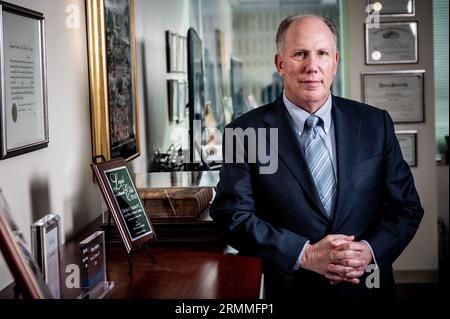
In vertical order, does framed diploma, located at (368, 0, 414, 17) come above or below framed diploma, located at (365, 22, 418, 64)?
Result: above

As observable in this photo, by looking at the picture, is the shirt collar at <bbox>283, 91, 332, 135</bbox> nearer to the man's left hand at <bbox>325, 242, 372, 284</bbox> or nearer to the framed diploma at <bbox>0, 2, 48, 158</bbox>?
the man's left hand at <bbox>325, 242, 372, 284</bbox>

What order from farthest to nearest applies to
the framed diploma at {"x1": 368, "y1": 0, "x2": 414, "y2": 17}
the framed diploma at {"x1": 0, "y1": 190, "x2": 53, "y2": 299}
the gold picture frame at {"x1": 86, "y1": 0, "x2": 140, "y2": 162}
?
the framed diploma at {"x1": 368, "y1": 0, "x2": 414, "y2": 17}
the gold picture frame at {"x1": 86, "y1": 0, "x2": 140, "y2": 162}
the framed diploma at {"x1": 0, "y1": 190, "x2": 53, "y2": 299}

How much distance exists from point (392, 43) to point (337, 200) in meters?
1.60

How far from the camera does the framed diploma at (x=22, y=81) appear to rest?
94cm

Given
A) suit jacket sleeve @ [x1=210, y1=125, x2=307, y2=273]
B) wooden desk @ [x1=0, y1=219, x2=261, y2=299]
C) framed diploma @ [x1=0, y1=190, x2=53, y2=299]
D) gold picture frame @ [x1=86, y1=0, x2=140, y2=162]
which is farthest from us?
gold picture frame @ [x1=86, y1=0, x2=140, y2=162]

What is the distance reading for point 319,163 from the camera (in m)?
1.07

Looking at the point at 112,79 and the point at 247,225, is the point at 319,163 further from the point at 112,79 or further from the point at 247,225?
the point at 112,79

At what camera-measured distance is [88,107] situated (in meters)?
1.41

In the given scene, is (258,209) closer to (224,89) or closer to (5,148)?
(5,148)

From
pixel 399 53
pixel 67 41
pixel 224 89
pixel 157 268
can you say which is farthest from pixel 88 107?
pixel 399 53

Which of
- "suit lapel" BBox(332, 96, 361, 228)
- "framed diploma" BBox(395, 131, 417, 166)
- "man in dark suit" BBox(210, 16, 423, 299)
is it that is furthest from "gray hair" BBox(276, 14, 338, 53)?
"framed diploma" BBox(395, 131, 417, 166)

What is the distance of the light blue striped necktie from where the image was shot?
107cm

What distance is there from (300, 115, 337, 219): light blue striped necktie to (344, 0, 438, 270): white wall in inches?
56.5

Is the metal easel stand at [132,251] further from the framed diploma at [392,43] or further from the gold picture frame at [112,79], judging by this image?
the framed diploma at [392,43]
